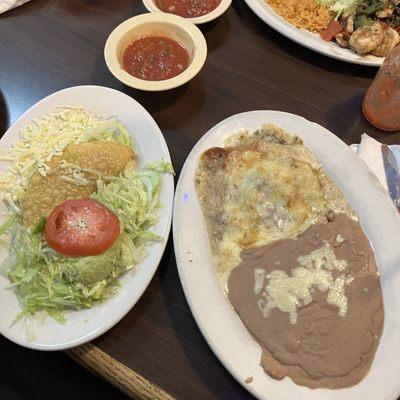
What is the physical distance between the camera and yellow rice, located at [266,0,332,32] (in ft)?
7.43

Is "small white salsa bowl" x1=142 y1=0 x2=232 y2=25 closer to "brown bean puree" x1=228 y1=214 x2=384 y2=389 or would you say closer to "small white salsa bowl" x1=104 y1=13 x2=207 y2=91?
"small white salsa bowl" x1=104 y1=13 x2=207 y2=91

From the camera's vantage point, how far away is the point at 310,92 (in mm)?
2158

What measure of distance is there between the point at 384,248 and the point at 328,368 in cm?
50

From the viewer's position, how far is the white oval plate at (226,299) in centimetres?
137

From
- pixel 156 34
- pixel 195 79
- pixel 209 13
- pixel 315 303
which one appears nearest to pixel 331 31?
pixel 209 13

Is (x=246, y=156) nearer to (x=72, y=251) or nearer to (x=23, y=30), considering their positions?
(x=72, y=251)

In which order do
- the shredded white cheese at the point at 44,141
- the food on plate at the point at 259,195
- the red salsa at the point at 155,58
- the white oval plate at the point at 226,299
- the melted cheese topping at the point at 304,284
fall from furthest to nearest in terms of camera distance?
1. the red salsa at the point at 155,58
2. the shredded white cheese at the point at 44,141
3. the food on plate at the point at 259,195
4. the melted cheese topping at the point at 304,284
5. the white oval plate at the point at 226,299

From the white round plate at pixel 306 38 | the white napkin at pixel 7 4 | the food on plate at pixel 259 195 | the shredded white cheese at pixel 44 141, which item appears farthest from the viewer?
the white napkin at pixel 7 4

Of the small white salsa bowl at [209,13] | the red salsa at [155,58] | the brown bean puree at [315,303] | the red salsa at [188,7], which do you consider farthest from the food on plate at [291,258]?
the red salsa at [188,7]

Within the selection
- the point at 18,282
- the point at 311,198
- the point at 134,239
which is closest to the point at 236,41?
the point at 311,198

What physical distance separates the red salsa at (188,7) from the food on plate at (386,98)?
956mm

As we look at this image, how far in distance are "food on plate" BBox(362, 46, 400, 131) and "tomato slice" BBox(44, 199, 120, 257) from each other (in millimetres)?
1337

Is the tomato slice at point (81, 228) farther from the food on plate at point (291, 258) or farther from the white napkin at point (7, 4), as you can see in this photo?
the white napkin at point (7, 4)

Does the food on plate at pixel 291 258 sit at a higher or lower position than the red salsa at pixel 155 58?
lower
